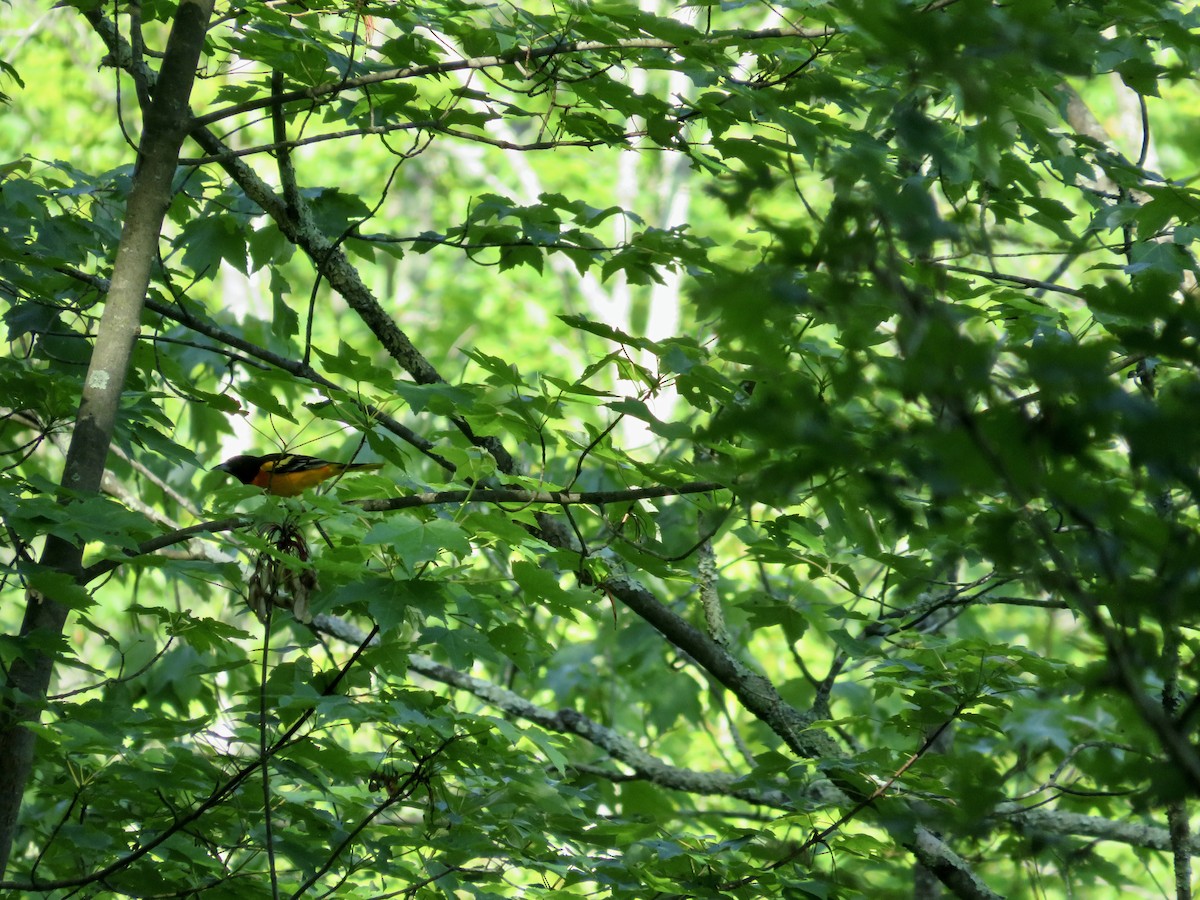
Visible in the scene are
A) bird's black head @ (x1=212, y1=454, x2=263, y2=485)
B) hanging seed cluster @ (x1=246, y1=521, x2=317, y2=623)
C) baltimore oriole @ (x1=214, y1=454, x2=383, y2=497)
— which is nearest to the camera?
hanging seed cluster @ (x1=246, y1=521, x2=317, y2=623)

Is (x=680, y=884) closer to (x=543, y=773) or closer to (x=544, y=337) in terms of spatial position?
(x=543, y=773)

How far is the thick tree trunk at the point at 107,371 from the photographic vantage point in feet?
7.72

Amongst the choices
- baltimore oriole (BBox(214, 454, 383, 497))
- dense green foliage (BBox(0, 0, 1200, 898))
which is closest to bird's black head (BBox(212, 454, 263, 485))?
baltimore oriole (BBox(214, 454, 383, 497))

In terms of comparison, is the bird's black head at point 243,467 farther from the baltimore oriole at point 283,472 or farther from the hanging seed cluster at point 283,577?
the hanging seed cluster at point 283,577

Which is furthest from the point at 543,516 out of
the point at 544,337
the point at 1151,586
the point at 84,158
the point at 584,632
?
the point at 544,337

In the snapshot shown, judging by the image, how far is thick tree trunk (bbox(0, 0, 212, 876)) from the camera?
7.72ft

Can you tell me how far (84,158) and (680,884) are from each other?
40.6 ft

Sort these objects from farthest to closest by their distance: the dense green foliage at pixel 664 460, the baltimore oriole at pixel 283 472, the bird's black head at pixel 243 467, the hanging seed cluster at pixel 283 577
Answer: the bird's black head at pixel 243 467, the baltimore oriole at pixel 283 472, the hanging seed cluster at pixel 283 577, the dense green foliage at pixel 664 460

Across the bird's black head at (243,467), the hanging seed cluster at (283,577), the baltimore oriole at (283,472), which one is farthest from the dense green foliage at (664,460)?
the bird's black head at (243,467)

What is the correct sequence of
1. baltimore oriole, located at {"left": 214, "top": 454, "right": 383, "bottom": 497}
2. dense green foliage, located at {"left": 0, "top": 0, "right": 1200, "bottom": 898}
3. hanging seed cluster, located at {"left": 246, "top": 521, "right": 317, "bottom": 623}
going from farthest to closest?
baltimore oriole, located at {"left": 214, "top": 454, "right": 383, "bottom": 497}
hanging seed cluster, located at {"left": 246, "top": 521, "right": 317, "bottom": 623}
dense green foliage, located at {"left": 0, "top": 0, "right": 1200, "bottom": 898}

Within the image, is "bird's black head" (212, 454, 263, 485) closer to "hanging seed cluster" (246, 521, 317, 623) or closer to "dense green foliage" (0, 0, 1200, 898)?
"dense green foliage" (0, 0, 1200, 898)

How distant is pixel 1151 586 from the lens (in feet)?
3.64

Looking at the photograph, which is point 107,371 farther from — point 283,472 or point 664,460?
point 283,472

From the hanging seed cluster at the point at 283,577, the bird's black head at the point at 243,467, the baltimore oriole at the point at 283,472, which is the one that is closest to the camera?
the hanging seed cluster at the point at 283,577
